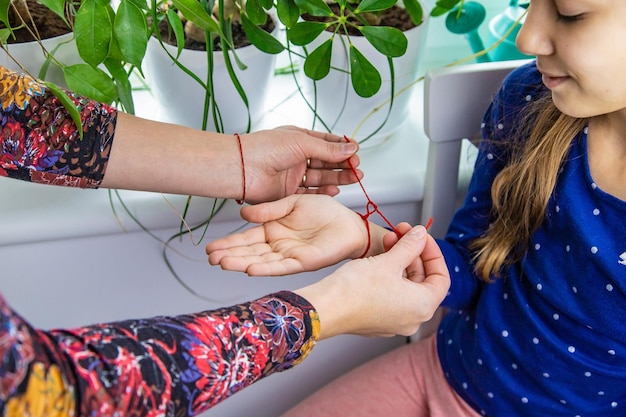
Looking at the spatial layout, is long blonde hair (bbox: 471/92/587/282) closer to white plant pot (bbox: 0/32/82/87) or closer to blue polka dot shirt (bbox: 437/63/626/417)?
blue polka dot shirt (bbox: 437/63/626/417)

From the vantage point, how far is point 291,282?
3.45 ft

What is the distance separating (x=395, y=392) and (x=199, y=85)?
480 mm

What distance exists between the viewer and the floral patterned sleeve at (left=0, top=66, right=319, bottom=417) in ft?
1.57

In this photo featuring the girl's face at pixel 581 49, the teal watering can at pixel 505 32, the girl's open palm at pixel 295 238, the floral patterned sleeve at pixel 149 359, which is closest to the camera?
the floral patterned sleeve at pixel 149 359

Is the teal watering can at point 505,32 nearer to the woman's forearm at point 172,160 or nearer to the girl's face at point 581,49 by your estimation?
the girl's face at point 581,49

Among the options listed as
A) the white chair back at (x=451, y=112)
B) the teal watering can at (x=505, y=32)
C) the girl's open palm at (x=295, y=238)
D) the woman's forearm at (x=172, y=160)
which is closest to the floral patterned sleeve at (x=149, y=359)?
the girl's open palm at (x=295, y=238)

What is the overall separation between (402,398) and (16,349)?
1.97 feet

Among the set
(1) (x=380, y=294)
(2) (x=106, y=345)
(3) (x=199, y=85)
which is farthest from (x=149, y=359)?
(3) (x=199, y=85)

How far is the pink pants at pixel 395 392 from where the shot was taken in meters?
0.92

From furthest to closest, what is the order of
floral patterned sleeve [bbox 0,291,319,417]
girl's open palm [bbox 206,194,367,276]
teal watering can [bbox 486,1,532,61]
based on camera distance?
teal watering can [bbox 486,1,532,61] < girl's open palm [bbox 206,194,367,276] < floral patterned sleeve [bbox 0,291,319,417]

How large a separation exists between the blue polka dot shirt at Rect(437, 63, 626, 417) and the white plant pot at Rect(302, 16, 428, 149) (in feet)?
0.46

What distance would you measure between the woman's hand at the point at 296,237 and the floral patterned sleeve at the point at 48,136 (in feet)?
0.55

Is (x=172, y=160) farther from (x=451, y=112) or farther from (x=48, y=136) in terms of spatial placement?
(x=451, y=112)

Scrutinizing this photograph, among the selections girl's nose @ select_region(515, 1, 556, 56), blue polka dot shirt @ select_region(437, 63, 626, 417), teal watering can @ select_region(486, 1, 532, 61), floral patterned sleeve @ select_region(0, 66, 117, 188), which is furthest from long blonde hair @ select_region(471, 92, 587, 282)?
floral patterned sleeve @ select_region(0, 66, 117, 188)
